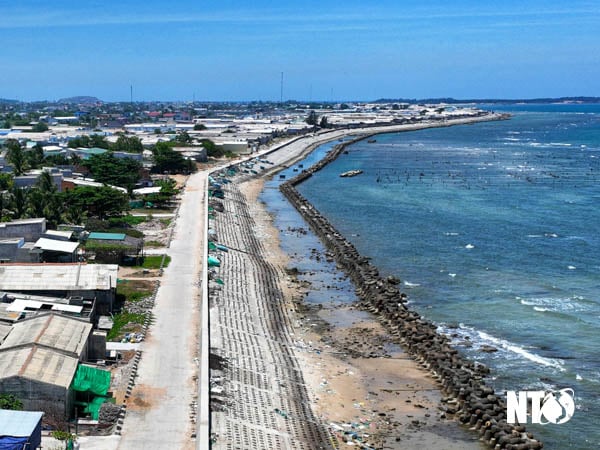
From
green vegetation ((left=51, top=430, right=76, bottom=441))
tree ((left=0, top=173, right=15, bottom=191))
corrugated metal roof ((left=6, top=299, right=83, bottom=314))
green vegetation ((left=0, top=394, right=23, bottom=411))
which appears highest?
tree ((left=0, top=173, right=15, bottom=191))

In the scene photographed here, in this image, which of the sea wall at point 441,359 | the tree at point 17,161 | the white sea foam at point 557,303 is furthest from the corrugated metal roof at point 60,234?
the tree at point 17,161

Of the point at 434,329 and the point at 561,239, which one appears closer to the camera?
the point at 434,329

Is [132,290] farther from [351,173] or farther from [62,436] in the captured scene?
[351,173]

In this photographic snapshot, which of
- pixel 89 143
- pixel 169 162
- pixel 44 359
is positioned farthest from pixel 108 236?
pixel 89 143

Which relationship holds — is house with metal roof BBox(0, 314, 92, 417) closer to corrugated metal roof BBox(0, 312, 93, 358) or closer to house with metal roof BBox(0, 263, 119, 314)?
corrugated metal roof BBox(0, 312, 93, 358)

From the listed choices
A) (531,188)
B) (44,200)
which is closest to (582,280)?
(44,200)

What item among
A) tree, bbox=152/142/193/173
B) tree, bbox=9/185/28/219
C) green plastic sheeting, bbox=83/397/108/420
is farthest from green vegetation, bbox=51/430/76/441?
tree, bbox=152/142/193/173

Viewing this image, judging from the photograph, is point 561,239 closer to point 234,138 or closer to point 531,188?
point 531,188

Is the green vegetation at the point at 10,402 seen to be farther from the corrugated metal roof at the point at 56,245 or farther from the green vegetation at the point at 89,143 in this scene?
the green vegetation at the point at 89,143
